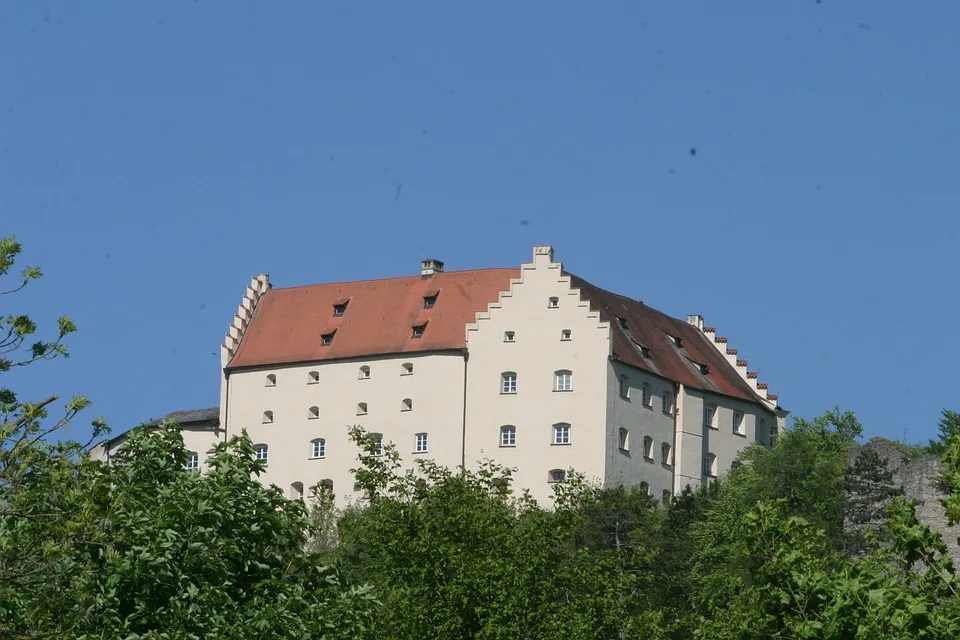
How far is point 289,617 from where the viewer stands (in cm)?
2992

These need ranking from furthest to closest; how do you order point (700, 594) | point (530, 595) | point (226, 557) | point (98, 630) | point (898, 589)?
point (700, 594) < point (530, 595) < point (226, 557) < point (98, 630) < point (898, 589)

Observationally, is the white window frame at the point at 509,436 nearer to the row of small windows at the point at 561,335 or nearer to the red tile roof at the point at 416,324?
the row of small windows at the point at 561,335

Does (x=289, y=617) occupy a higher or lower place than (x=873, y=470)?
lower

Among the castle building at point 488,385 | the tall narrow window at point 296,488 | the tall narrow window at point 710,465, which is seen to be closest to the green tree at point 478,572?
the castle building at point 488,385

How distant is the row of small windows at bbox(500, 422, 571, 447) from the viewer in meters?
102

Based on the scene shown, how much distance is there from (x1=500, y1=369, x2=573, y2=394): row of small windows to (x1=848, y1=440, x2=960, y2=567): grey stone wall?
34.8m

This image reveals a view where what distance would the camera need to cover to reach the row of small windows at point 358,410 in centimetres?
10381

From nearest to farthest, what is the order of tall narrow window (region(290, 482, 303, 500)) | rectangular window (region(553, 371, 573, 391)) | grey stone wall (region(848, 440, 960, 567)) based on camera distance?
grey stone wall (region(848, 440, 960, 567))
rectangular window (region(553, 371, 573, 391))
tall narrow window (region(290, 482, 303, 500))

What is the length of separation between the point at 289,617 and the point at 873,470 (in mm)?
41666

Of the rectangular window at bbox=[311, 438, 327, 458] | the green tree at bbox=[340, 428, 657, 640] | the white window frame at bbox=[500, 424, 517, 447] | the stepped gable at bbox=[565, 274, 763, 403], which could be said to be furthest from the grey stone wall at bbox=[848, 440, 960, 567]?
the rectangular window at bbox=[311, 438, 327, 458]

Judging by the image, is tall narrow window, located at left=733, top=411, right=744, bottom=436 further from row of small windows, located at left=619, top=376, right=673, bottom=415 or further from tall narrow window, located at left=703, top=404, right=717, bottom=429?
row of small windows, located at left=619, top=376, right=673, bottom=415

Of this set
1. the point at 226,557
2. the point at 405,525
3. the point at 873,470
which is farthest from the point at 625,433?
the point at 226,557

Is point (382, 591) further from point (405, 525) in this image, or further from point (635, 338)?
point (635, 338)

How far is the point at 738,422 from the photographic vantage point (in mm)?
110625
